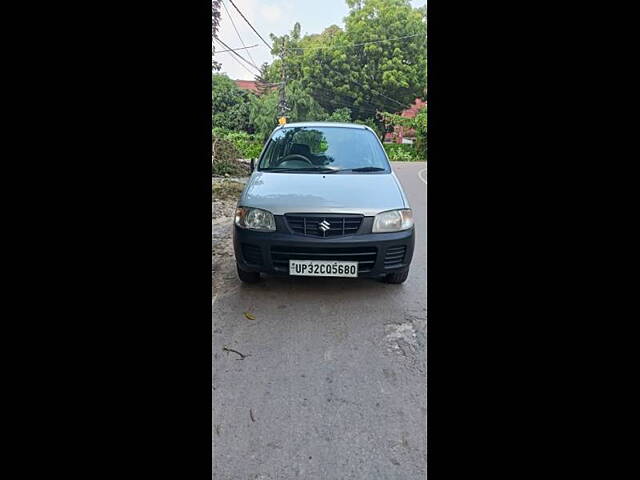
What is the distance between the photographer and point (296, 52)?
103ft

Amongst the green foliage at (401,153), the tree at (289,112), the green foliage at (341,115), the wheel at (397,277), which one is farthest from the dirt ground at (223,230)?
the green foliage at (401,153)

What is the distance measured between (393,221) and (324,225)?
59 cm

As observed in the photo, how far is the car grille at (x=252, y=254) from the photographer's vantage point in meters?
3.62

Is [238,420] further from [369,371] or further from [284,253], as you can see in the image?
[284,253]

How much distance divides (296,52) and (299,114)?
26.0ft

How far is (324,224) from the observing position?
351 centimetres

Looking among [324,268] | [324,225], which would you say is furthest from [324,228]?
[324,268]

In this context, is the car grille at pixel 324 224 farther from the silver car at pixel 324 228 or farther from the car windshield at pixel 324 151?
the car windshield at pixel 324 151

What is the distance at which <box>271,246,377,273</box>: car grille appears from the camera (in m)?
3.51

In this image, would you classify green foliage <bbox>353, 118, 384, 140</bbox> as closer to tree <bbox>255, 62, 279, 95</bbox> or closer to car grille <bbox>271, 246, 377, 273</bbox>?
tree <bbox>255, 62, 279, 95</bbox>

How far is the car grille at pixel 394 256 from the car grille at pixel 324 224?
0.34 metres

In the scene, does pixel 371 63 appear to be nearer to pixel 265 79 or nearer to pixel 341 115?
pixel 341 115

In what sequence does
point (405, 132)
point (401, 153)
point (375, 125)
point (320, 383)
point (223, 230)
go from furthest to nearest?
point (405, 132) → point (375, 125) → point (401, 153) → point (223, 230) → point (320, 383)
